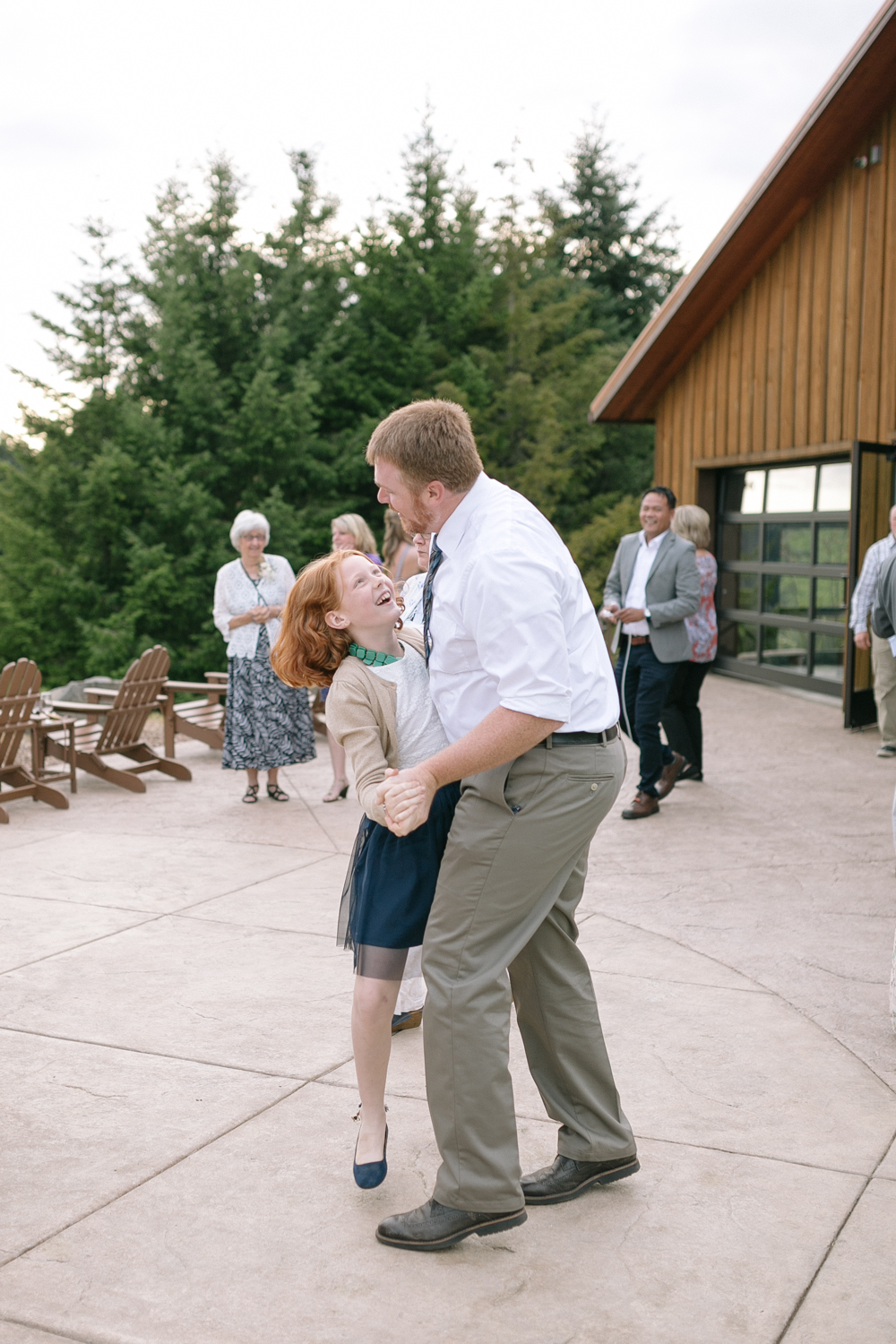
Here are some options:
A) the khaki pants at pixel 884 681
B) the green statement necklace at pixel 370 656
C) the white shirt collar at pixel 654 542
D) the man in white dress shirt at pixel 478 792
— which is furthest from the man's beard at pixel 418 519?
the khaki pants at pixel 884 681

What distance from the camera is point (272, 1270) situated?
8.81 ft

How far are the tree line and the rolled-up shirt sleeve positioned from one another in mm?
21190

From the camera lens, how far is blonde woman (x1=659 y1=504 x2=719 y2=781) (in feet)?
26.6

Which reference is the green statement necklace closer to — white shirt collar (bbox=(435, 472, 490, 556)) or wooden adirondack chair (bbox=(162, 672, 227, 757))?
white shirt collar (bbox=(435, 472, 490, 556))

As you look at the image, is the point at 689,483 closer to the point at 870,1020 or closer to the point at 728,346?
the point at 728,346

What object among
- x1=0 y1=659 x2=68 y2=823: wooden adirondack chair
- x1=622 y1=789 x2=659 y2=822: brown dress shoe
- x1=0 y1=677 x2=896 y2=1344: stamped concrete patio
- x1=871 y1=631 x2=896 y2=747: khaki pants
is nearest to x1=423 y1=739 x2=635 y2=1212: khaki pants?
x1=0 y1=677 x2=896 y2=1344: stamped concrete patio

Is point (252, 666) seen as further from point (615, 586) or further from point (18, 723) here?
point (615, 586)

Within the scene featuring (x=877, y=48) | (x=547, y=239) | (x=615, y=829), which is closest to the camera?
(x=615, y=829)

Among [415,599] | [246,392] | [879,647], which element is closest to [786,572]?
[879,647]

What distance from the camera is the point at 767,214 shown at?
13.4 meters

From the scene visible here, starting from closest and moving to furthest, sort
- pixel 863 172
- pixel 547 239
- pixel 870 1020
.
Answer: pixel 870 1020 → pixel 863 172 → pixel 547 239

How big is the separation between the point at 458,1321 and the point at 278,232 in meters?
26.1

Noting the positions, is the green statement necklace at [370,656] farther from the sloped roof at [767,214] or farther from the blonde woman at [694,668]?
the sloped roof at [767,214]

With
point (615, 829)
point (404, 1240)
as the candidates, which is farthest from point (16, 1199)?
point (615, 829)
